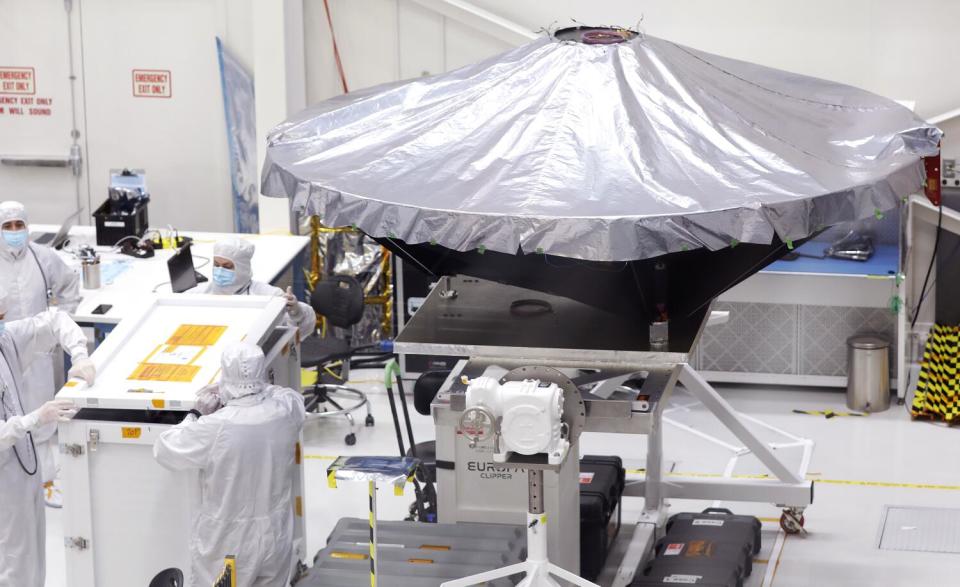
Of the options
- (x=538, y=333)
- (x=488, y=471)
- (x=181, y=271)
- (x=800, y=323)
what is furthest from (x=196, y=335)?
(x=800, y=323)

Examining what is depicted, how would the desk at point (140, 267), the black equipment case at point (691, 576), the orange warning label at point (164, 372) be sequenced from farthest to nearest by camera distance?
the desk at point (140, 267), the black equipment case at point (691, 576), the orange warning label at point (164, 372)

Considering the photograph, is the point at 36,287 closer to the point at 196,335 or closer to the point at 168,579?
the point at 196,335

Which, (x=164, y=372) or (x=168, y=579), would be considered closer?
(x=168, y=579)

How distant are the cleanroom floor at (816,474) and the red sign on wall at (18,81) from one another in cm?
346

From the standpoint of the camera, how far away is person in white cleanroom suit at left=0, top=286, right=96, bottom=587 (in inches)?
216

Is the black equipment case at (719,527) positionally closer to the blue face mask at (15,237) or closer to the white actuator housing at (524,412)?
the white actuator housing at (524,412)

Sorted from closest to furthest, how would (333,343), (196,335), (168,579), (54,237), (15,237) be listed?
(168,579) → (196,335) → (15,237) → (333,343) → (54,237)

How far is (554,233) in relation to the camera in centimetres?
413

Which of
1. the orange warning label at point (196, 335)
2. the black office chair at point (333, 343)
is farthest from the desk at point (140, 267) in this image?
the orange warning label at point (196, 335)

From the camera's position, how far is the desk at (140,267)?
7587 mm

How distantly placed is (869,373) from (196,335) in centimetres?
448

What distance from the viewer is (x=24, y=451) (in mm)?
5574

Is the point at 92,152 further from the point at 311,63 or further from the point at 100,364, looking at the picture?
the point at 100,364

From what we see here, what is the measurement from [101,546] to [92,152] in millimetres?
5194
